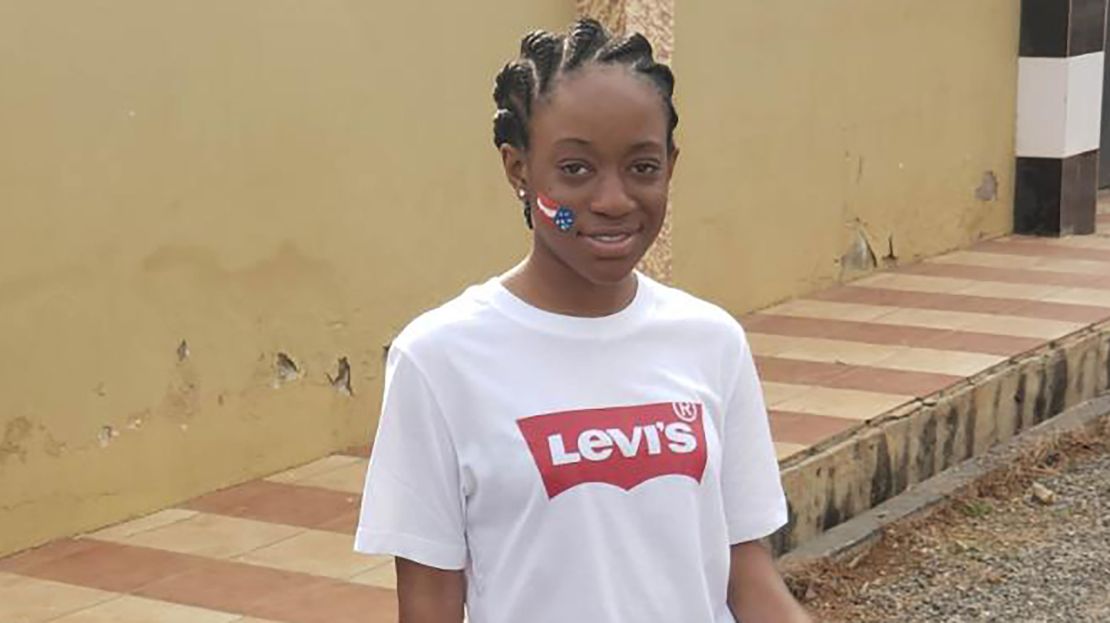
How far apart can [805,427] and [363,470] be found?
138cm

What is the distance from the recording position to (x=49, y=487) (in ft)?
16.5

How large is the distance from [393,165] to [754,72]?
2364mm

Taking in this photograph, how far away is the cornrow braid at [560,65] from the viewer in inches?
82.3

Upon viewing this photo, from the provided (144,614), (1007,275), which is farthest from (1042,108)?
(144,614)

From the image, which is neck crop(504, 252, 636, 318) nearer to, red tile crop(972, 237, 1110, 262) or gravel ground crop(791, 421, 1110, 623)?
gravel ground crop(791, 421, 1110, 623)

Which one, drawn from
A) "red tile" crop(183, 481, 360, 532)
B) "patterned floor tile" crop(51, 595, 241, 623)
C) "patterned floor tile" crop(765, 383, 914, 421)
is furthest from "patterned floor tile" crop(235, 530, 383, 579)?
"patterned floor tile" crop(765, 383, 914, 421)

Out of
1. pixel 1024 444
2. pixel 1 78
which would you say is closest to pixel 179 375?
pixel 1 78

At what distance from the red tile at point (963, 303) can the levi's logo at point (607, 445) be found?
238 inches

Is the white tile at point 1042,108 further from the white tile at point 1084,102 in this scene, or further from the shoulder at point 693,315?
the shoulder at point 693,315

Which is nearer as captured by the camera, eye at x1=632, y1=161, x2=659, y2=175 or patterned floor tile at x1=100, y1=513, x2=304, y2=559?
eye at x1=632, y1=161, x2=659, y2=175

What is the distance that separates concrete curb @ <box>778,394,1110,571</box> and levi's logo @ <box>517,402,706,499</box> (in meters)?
3.60

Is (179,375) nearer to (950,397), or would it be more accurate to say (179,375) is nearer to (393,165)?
(393,165)

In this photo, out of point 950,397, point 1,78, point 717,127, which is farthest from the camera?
point 717,127

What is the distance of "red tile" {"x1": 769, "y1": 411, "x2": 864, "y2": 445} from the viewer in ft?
19.8
